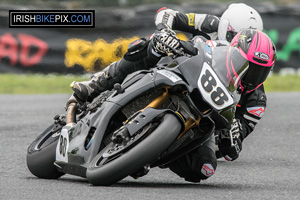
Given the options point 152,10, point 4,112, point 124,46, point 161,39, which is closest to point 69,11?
point 152,10

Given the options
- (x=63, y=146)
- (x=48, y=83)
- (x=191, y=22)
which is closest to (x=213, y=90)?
(x=63, y=146)

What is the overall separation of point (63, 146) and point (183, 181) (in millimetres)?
1039

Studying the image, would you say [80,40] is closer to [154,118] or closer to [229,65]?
[229,65]

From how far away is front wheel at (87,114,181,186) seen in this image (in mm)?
4820

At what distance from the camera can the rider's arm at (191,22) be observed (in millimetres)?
7438

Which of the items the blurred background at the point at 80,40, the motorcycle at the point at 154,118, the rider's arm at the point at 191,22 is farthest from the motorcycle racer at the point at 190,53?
the blurred background at the point at 80,40

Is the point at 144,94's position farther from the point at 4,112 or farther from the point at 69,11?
the point at 69,11

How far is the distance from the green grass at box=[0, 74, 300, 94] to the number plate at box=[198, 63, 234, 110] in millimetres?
10747

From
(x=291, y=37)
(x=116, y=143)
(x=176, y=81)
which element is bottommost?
(x=291, y=37)

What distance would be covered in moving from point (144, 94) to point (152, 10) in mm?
14137

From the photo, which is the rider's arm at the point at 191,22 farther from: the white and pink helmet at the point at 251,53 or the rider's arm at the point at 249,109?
the white and pink helmet at the point at 251,53

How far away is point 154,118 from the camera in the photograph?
4.94 m

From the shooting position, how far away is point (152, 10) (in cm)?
1911

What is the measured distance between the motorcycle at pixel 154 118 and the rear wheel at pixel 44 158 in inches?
12.0
